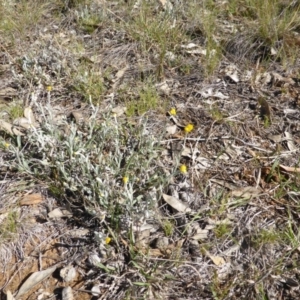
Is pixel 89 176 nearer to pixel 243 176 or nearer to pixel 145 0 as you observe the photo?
pixel 243 176

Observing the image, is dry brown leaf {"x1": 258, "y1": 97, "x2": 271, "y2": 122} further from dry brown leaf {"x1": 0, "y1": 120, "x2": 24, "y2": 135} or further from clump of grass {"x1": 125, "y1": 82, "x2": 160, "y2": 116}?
dry brown leaf {"x1": 0, "y1": 120, "x2": 24, "y2": 135}

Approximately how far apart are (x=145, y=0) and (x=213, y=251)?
214 centimetres

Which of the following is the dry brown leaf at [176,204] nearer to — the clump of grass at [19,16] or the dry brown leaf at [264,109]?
the dry brown leaf at [264,109]

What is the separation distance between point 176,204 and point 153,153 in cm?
29

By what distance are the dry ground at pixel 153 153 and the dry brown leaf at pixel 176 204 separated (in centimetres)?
1

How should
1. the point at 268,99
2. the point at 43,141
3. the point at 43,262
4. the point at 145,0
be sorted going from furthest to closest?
the point at 145,0 < the point at 268,99 < the point at 43,141 < the point at 43,262

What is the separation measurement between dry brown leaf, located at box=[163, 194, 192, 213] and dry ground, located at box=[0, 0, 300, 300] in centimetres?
1

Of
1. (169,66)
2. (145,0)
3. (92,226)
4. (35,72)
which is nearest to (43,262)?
(92,226)

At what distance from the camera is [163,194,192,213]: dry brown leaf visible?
2018 millimetres

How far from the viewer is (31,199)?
6.88ft

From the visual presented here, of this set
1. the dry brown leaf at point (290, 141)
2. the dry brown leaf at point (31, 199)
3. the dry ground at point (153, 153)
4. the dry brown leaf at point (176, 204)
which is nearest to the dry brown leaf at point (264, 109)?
the dry ground at point (153, 153)

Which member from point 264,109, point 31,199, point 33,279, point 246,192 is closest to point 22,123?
point 31,199

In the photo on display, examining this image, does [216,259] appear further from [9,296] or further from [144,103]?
[144,103]

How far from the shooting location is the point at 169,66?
2.82 metres
